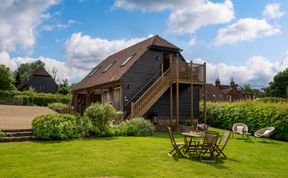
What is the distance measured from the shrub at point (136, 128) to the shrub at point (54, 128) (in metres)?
2.81

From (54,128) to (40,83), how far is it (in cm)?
4229

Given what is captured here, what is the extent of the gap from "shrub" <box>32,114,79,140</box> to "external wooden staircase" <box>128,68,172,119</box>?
504 cm

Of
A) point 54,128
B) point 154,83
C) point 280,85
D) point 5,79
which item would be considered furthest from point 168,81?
point 280,85

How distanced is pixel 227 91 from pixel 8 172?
173 ft

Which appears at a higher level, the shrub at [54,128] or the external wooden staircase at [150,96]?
the external wooden staircase at [150,96]

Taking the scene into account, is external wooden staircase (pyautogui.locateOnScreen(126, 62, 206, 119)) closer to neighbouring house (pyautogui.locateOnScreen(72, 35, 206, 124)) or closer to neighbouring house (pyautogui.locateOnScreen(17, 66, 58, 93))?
neighbouring house (pyautogui.locateOnScreen(72, 35, 206, 124))

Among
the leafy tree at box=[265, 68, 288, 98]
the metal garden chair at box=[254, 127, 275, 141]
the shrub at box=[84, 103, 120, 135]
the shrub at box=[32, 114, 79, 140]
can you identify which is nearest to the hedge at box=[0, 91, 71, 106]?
the shrub at box=[84, 103, 120, 135]

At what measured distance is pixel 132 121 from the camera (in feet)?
53.5

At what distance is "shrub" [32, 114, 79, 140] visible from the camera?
12.8m

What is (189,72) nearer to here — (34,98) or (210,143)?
(210,143)

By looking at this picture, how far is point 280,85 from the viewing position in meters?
57.2

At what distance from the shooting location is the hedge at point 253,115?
16.5 m

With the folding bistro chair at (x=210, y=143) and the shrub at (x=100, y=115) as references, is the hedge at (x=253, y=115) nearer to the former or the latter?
the folding bistro chair at (x=210, y=143)

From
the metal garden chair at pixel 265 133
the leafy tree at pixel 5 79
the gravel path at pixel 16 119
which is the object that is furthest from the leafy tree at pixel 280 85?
the leafy tree at pixel 5 79
